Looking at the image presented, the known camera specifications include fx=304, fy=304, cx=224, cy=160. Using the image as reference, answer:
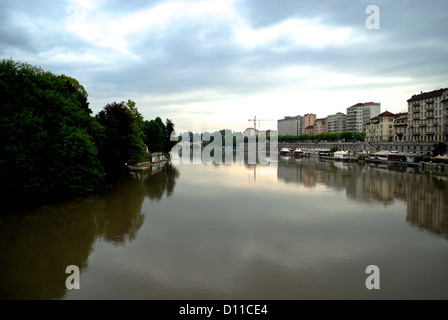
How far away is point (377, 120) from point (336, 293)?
88.4 m

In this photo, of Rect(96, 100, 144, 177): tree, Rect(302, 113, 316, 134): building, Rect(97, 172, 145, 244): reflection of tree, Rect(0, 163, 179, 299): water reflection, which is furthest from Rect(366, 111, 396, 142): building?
Rect(302, 113, 316, 134): building

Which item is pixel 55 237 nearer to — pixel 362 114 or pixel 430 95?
pixel 430 95

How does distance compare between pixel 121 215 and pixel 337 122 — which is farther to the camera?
pixel 337 122

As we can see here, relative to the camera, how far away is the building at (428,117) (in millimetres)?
56094

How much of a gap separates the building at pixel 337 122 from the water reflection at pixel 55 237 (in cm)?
12926

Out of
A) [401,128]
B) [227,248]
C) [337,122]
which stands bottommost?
[227,248]

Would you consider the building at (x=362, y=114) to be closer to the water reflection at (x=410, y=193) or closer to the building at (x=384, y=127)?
the building at (x=384, y=127)

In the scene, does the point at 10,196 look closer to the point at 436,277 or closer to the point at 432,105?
the point at 436,277

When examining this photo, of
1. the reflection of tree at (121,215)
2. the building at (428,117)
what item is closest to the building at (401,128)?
the building at (428,117)

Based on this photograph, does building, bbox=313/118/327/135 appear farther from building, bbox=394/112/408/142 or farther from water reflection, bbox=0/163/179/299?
water reflection, bbox=0/163/179/299

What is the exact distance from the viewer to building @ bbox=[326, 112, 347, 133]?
13738cm

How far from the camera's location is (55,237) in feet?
47.0

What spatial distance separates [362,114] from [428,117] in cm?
7069

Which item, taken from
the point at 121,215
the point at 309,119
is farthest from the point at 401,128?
the point at 309,119
